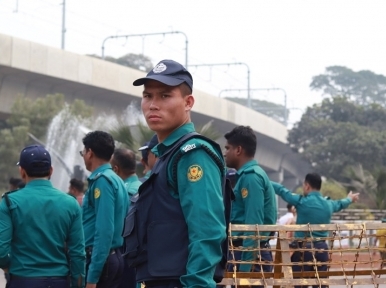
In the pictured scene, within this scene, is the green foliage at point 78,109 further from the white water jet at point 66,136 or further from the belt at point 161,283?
the belt at point 161,283

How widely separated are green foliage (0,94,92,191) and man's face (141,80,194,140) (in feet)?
110

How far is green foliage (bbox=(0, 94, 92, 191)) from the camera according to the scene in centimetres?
3753

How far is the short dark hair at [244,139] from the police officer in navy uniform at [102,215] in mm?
1376

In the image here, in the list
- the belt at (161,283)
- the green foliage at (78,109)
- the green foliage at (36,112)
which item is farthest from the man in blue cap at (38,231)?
the green foliage at (78,109)

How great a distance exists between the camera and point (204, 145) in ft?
13.4

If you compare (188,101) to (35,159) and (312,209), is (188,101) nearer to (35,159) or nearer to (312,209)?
(35,159)

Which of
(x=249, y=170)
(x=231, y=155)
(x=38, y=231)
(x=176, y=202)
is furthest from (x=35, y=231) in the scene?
(x=231, y=155)

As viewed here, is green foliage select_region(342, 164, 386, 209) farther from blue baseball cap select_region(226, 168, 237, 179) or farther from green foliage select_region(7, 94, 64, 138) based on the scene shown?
blue baseball cap select_region(226, 168, 237, 179)

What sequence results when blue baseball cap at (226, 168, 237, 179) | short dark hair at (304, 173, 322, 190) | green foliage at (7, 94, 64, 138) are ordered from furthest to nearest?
1. green foliage at (7, 94, 64, 138)
2. short dark hair at (304, 173, 322, 190)
3. blue baseball cap at (226, 168, 237, 179)

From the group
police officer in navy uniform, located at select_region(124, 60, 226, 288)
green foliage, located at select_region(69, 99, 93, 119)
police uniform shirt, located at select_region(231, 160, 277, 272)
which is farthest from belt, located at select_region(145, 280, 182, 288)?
green foliage, located at select_region(69, 99, 93, 119)

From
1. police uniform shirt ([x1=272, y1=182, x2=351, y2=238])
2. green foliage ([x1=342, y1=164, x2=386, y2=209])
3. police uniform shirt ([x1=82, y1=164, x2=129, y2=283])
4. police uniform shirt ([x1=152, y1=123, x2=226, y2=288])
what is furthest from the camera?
green foliage ([x1=342, y1=164, x2=386, y2=209])

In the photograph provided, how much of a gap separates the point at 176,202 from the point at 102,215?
9.57 ft

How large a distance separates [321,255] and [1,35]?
2599 centimetres

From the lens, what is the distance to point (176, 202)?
163 inches
